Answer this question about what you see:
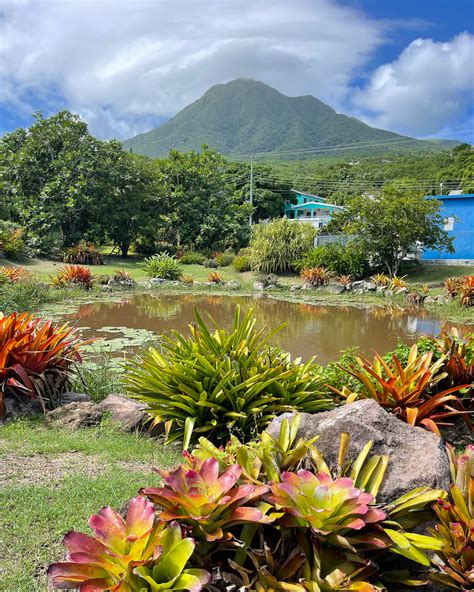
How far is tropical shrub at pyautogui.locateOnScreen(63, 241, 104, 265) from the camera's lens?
21.4 m

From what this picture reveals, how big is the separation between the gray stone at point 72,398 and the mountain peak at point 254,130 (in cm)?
13311

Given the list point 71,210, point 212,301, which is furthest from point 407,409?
point 71,210

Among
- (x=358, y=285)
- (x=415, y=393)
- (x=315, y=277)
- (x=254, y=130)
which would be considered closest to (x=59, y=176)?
(x=315, y=277)

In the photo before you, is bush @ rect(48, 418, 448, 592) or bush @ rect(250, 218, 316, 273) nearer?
bush @ rect(48, 418, 448, 592)

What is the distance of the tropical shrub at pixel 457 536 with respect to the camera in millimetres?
1802

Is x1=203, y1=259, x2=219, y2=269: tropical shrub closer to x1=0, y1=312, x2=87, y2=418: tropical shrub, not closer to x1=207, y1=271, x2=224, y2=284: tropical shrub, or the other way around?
x1=207, y1=271, x2=224, y2=284: tropical shrub

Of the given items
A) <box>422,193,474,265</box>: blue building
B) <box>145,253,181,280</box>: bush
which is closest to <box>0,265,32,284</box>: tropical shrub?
<box>145,253,181,280</box>: bush

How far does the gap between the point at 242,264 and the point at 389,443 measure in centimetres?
1979

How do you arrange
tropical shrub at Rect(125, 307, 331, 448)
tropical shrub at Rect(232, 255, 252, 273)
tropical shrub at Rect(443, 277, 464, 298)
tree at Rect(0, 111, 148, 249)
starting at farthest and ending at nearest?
tree at Rect(0, 111, 148, 249) < tropical shrub at Rect(232, 255, 252, 273) < tropical shrub at Rect(443, 277, 464, 298) < tropical shrub at Rect(125, 307, 331, 448)

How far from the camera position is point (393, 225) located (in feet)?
59.7

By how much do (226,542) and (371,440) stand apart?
903 millimetres

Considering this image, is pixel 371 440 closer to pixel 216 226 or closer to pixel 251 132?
pixel 216 226

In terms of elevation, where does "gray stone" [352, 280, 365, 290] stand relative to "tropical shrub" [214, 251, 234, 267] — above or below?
below

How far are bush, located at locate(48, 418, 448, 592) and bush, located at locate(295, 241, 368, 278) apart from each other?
18.5m
